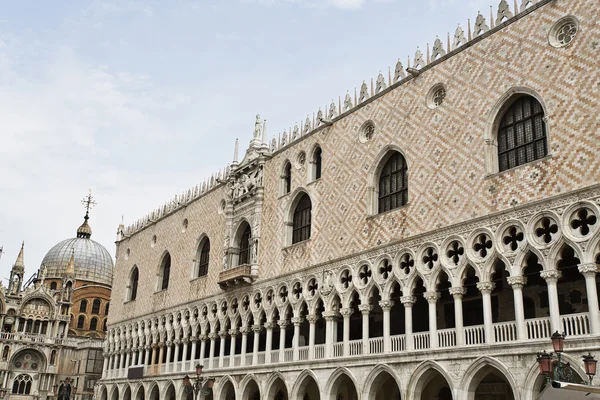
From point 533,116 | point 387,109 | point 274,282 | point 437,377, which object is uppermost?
point 387,109

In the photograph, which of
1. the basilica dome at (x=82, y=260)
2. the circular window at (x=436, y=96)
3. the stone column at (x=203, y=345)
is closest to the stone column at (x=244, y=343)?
the stone column at (x=203, y=345)

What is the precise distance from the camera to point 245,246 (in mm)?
25453

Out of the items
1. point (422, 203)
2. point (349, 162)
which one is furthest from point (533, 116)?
point (349, 162)

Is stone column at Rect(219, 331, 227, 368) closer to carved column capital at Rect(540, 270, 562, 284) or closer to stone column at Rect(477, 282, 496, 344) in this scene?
stone column at Rect(477, 282, 496, 344)

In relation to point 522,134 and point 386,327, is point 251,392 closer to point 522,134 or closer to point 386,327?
point 386,327

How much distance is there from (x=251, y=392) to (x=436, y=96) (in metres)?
12.6

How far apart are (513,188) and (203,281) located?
51.8 ft

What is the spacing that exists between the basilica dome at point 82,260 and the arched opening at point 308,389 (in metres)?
35.4

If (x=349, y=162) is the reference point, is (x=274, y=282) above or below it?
below

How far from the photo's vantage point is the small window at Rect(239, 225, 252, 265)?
25.0 metres

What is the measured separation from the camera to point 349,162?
20.1 m

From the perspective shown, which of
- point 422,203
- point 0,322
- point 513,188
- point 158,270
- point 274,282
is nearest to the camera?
point 513,188

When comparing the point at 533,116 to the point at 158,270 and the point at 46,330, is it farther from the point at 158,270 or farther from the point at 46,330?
the point at 46,330

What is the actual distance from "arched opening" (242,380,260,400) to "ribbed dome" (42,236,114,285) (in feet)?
109
